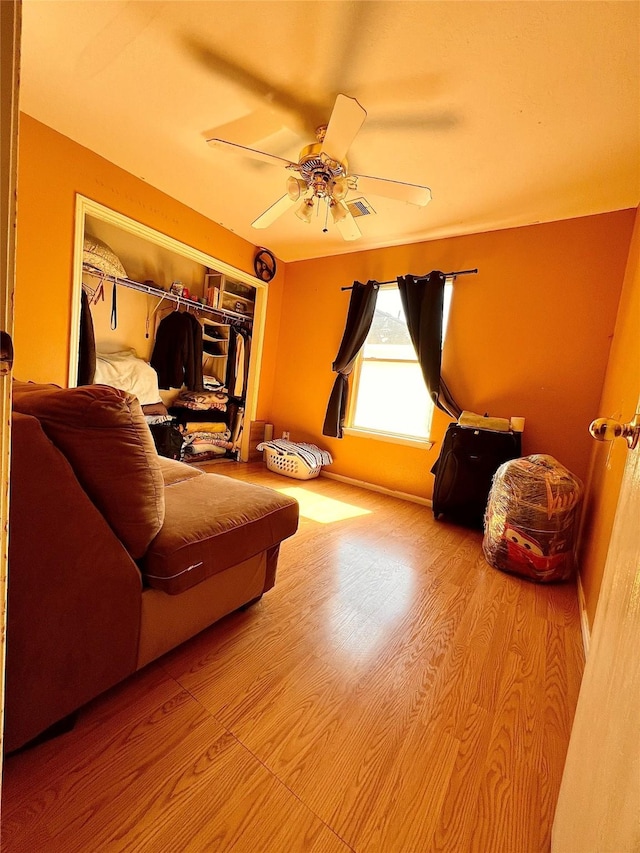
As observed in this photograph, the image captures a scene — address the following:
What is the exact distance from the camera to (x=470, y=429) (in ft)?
9.20

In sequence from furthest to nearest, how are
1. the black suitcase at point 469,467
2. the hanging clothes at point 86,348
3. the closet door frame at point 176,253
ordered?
the hanging clothes at point 86,348, the black suitcase at point 469,467, the closet door frame at point 176,253

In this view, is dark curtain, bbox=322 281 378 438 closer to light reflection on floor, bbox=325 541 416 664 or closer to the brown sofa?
light reflection on floor, bbox=325 541 416 664

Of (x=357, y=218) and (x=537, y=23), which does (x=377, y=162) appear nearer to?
(x=357, y=218)

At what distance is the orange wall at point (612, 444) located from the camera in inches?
61.4

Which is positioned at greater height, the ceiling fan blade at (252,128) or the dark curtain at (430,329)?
the ceiling fan blade at (252,128)

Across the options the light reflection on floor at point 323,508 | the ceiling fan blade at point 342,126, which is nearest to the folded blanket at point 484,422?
the light reflection on floor at point 323,508

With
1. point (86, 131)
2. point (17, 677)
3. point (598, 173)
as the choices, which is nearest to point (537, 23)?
point (598, 173)

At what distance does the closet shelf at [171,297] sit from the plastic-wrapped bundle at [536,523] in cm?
337

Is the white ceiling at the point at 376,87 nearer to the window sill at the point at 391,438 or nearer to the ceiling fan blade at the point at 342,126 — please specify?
the ceiling fan blade at the point at 342,126

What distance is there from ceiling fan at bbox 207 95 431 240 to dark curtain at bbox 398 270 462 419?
114cm

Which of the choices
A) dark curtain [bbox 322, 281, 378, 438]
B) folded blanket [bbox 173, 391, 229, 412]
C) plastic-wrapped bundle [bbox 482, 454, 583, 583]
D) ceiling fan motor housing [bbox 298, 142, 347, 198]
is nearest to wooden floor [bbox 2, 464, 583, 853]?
plastic-wrapped bundle [bbox 482, 454, 583, 583]

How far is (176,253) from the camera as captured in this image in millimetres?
3553

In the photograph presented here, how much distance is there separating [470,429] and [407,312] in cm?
128

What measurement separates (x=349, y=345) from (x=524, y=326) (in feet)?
5.28
